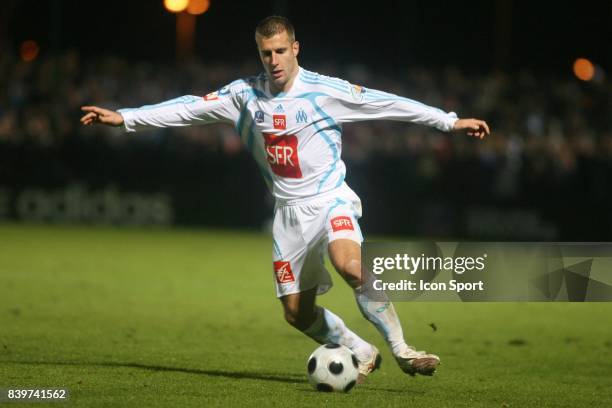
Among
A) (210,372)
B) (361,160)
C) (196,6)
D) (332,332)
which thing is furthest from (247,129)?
(196,6)

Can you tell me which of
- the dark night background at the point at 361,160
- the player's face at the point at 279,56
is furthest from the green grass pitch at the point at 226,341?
the dark night background at the point at 361,160

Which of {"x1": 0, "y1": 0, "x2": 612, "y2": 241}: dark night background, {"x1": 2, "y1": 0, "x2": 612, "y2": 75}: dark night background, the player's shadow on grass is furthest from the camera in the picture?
{"x1": 2, "y1": 0, "x2": 612, "y2": 75}: dark night background

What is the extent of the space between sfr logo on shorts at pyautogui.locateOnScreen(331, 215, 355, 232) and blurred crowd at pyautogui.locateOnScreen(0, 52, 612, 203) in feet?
43.9

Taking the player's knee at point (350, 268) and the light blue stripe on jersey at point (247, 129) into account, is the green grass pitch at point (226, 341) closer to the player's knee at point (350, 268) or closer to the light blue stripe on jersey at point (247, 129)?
the player's knee at point (350, 268)

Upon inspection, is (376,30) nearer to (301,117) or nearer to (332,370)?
(301,117)

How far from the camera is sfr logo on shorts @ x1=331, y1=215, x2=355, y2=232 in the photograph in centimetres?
745

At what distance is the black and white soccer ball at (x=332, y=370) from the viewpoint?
7.18 m

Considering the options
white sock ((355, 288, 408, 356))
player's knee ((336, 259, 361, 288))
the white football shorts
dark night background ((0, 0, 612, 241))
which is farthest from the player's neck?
dark night background ((0, 0, 612, 241))

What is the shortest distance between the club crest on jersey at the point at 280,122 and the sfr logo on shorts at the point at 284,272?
90cm

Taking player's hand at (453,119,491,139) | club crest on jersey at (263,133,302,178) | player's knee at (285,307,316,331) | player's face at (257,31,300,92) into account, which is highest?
player's face at (257,31,300,92)

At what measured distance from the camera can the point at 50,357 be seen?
8375 millimetres

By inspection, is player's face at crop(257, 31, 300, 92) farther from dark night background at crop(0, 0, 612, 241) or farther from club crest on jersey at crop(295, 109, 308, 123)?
dark night background at crop(0, 0, 612, 241)

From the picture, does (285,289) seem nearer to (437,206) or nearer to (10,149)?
(437,206)

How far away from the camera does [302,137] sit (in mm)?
7625
